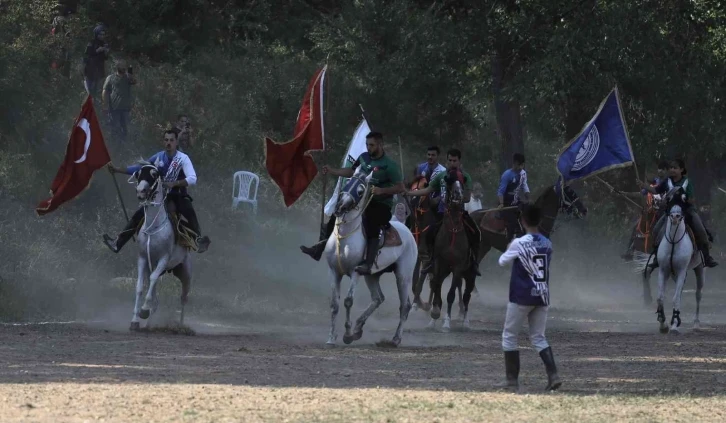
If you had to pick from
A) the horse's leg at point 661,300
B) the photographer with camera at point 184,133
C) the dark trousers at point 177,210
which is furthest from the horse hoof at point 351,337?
the photographer with camera at point 184,133

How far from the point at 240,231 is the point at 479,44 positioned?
7371 millimetres

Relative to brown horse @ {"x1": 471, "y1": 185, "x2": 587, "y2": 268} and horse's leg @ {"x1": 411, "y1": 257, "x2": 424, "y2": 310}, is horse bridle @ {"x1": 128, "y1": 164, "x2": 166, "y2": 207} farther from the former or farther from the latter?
brown horse @ {"x1": 471, "y1": 185, "x2": 587, "y2": 268}

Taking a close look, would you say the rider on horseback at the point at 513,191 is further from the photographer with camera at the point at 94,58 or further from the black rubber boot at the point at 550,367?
the black rubber boot at the point at 550,367

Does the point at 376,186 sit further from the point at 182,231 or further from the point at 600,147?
the point at 600,147

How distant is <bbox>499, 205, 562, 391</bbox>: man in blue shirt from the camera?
13258 mm

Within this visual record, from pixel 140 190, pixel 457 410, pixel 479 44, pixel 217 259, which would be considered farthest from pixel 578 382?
pixel 479 44

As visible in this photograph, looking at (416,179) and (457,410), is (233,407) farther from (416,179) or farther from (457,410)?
(416,179)

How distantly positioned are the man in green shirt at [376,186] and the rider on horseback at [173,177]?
88.1 inches

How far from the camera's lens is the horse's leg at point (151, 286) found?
19203 mm

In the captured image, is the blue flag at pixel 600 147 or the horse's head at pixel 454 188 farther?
the blue flag at pixel 600 147

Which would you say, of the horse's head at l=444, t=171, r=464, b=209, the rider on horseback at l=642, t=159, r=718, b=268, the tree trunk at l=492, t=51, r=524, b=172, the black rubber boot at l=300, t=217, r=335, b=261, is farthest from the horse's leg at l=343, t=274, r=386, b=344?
the tree trunk at l=492, t=51, r=524, b=172

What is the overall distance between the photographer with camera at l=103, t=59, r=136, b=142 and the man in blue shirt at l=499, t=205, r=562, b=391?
18.3 meters

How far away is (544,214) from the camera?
986 inches

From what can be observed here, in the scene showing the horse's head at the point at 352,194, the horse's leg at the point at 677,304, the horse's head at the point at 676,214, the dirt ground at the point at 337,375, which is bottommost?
the dirt ground at the point at 337,375
